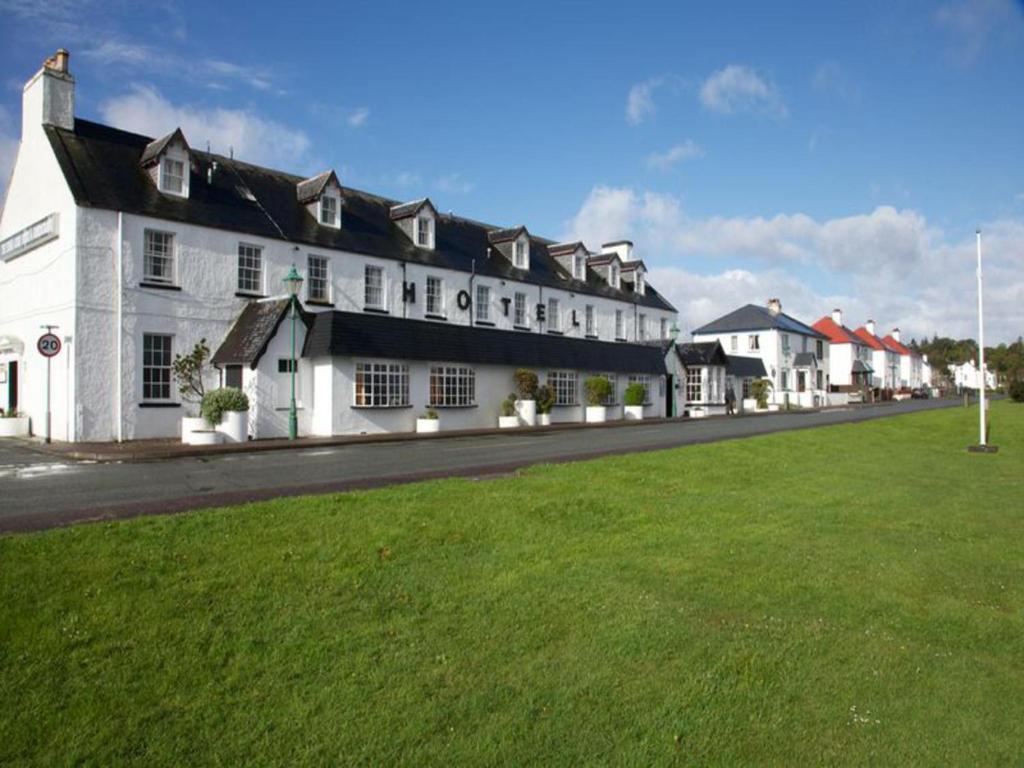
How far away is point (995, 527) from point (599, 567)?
588cm

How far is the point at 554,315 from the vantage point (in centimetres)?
4341

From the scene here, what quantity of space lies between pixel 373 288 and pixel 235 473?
19.2m

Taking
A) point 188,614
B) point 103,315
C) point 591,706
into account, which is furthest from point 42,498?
point 103,315

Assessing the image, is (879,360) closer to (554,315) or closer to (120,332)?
(554,315)

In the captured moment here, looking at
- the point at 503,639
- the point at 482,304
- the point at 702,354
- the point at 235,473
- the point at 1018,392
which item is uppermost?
the point at 482,304

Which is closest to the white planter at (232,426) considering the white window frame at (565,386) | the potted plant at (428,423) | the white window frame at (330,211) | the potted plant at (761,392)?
the potted plant at (428,423)

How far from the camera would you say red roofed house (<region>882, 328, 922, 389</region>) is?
108 metres

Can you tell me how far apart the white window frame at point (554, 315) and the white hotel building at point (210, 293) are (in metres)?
6.30

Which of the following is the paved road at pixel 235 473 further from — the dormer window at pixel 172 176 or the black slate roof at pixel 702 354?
the black slate roof at pixel 702 354

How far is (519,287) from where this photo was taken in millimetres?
40844

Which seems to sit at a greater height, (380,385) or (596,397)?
(380,385)

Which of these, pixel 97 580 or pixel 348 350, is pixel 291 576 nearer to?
pixel 97 580

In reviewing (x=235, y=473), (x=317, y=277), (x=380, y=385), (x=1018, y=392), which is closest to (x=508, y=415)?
(x=380, y=385)

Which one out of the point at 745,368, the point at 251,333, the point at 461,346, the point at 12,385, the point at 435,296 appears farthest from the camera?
the point at 745,368
